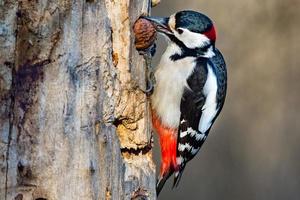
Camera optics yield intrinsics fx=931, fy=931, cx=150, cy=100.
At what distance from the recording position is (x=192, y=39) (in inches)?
138

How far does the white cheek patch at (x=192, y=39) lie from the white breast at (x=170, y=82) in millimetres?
54

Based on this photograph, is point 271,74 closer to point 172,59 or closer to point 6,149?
point 172,59

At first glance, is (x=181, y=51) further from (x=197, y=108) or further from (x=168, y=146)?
(x=168, y=146)

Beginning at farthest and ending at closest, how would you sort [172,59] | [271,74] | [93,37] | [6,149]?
[271,74] → [172,59] → [93,37] → [6,149]

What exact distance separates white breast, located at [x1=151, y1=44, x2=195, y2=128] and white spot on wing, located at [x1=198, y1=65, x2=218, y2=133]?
92 mm

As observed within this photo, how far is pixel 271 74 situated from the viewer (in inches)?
236

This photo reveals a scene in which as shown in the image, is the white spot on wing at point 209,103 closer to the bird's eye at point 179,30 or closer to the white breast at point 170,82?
the white breast at point 170,82

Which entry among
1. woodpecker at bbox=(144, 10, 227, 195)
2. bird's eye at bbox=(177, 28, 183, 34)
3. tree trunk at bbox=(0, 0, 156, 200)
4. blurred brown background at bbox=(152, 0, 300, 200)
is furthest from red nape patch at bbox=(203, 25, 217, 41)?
blurred brown background at bbox=(152, 0, 300, 200)

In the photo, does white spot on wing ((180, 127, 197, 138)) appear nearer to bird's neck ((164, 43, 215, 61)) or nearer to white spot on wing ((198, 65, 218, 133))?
white spot on wing ((198, 65, 218, 133))

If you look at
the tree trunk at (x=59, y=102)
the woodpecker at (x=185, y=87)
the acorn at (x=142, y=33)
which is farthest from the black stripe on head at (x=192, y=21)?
the tree trunk at (x=59, y=102)

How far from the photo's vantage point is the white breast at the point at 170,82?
Answer: 3.49 meters

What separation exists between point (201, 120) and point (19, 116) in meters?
1.21

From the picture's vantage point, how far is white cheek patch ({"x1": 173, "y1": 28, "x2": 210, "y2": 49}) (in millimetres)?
3480

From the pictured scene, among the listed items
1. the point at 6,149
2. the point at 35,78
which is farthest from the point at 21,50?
the point at 6,149
